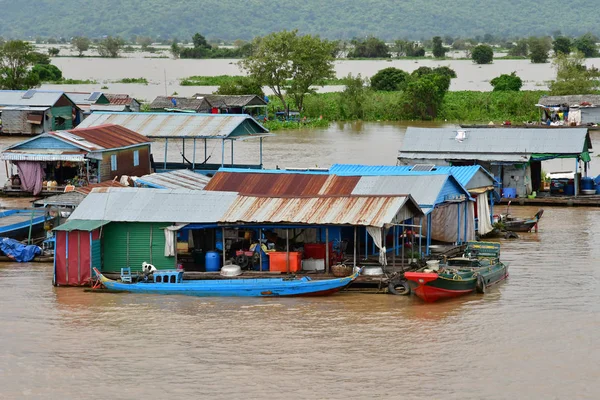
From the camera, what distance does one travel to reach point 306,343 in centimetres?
1669

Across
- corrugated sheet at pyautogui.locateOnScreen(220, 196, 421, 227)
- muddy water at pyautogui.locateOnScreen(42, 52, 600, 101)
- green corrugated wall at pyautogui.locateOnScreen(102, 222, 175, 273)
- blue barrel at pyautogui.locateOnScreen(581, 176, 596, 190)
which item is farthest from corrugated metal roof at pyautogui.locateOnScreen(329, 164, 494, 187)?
muddy water at pyautogui.locateOnScreen(42, 52, 600, 101)

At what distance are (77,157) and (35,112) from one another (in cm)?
1956

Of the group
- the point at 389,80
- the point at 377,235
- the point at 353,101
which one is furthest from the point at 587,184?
the point at 389,80

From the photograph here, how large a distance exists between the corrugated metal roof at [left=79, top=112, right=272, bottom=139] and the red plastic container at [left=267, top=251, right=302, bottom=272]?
35.4 feet

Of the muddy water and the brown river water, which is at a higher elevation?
the muddy water

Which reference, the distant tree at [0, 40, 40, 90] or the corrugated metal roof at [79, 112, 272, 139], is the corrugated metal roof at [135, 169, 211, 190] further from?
the distant tree at [0, 40, 40, 90]

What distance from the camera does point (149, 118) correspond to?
107 feet

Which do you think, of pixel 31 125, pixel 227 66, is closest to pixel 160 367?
pixel 31 125

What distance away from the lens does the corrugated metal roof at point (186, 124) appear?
1209 inches

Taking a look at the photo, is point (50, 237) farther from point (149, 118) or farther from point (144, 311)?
point (149, 118)

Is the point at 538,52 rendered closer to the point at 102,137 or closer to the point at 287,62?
the point at 287,62

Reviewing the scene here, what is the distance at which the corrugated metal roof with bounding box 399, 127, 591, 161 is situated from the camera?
98.5 feet

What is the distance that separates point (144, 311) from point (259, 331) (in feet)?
8.27

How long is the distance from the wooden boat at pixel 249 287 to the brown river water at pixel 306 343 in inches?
7.4
